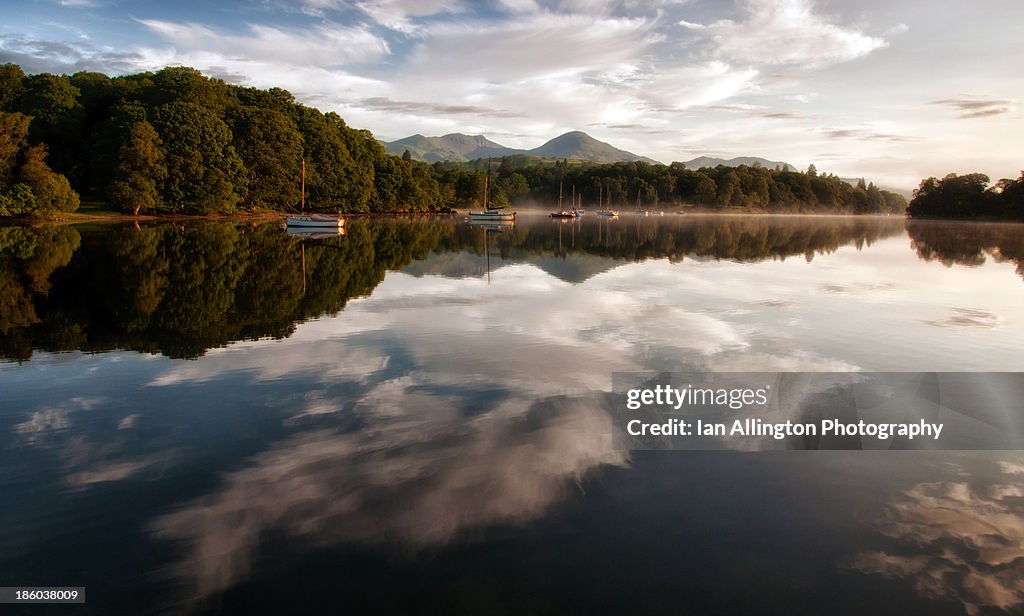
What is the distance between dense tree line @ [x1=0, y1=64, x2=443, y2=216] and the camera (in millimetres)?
65250

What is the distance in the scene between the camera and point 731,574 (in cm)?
603

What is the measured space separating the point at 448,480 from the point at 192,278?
2161cm

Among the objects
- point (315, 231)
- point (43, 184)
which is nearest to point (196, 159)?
point (43, 184)

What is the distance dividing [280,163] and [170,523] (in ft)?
321

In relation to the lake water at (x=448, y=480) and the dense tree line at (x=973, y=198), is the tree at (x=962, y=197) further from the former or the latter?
the lake water at (x=448, y=480)

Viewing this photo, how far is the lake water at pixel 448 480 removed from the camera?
19.1 ft

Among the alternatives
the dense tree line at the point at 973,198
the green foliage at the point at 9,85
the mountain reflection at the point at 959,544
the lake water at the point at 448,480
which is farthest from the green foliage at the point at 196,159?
the dense tree line at the point at 973,198

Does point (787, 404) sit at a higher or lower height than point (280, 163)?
lower

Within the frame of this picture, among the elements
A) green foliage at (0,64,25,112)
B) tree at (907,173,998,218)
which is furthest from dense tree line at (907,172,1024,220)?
green foliage at (0,64,25,112)

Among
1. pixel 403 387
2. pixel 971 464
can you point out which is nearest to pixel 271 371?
pixel 403 387

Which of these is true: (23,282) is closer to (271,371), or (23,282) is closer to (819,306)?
(271,371)

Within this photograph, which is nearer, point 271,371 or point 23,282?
point 271,371

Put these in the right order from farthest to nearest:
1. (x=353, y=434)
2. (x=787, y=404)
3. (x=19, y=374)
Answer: (x=19, y=374) < (x=787, y=404) < (x=353, y=434)

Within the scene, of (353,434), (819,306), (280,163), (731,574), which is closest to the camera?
(731,574)
